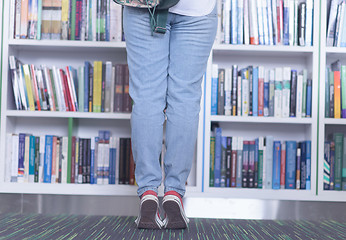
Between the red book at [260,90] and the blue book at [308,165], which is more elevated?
the red book at [260,90]

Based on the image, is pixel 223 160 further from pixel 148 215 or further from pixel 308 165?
pixel 148 215

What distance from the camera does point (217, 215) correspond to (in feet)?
6.75

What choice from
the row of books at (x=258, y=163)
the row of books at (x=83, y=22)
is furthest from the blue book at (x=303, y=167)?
the row of books at (x=83, y=22)

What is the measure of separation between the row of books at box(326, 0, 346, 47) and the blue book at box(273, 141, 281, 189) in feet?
1.79

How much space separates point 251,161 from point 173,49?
89cm

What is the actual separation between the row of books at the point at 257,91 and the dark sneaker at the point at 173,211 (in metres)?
0.83

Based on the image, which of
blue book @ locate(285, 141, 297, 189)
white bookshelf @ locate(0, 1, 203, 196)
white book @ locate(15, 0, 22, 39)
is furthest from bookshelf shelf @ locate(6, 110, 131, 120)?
blue book @ locate(285, 141, 297, 189)

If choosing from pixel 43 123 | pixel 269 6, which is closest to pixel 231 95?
pixel 269 6

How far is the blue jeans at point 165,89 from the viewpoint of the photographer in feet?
4.67

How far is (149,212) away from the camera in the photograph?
54.4 inches

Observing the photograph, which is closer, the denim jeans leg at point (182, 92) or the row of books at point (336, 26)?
the denim jeans leg at point (182, 92)

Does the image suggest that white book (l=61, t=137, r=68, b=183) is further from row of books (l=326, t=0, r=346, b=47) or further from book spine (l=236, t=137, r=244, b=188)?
row of books (l=326, t=0, r=346, b=47)

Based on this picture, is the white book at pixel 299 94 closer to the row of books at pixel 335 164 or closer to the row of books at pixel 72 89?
the row of books at pixel 335 164

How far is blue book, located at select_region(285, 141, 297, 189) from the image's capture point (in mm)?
2133
